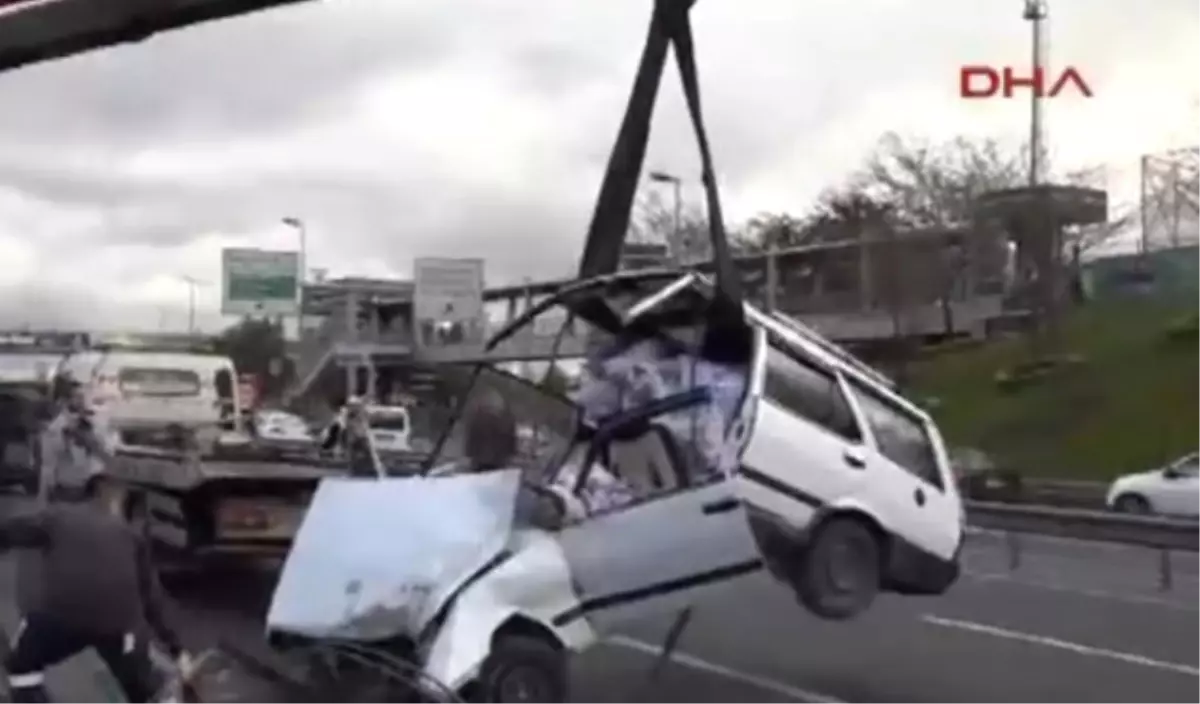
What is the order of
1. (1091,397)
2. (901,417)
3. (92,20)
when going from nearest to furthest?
(901,417), (92,20), (1091,397)

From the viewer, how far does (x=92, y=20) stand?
11.7 metres

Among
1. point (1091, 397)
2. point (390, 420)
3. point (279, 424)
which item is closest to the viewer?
point (390, 420)

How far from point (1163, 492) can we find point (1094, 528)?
10729mm

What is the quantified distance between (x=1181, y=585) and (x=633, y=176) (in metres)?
10.6

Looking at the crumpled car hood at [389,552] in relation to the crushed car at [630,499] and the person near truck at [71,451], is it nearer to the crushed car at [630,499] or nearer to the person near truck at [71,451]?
the crushed car at [630,499]

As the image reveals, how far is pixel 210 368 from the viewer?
1087 inches

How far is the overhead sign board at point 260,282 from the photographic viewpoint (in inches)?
2283

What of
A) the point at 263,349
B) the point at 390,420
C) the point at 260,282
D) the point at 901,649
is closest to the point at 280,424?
the point at 390,420

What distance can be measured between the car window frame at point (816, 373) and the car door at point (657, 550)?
2.06ft

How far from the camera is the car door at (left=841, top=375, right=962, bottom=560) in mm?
10008

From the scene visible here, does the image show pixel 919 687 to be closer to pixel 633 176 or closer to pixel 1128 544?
pixel 633 176

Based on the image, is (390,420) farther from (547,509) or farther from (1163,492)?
(547,509)

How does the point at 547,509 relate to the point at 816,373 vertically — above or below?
below

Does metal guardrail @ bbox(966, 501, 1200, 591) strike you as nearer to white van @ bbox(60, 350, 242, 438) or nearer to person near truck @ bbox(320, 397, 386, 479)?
person near truck @ bbox(320, 397, 386, 479)
